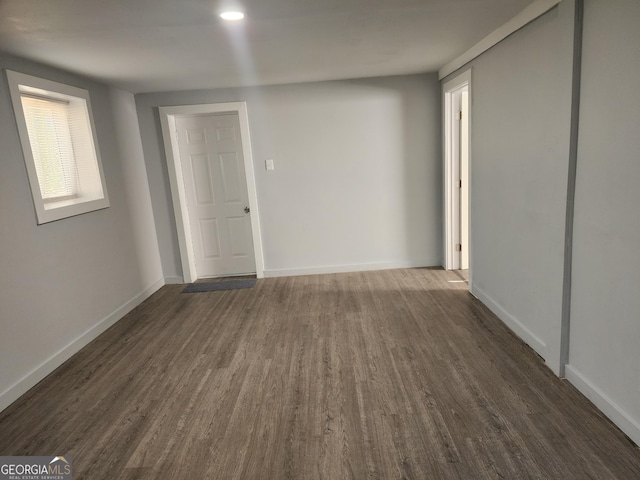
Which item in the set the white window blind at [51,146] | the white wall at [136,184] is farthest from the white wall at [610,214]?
the white wall at [136,184]

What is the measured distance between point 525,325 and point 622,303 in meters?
1.02

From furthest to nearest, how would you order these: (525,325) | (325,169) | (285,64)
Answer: (325,169), (285,64), (525,325)

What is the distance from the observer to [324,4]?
212cm

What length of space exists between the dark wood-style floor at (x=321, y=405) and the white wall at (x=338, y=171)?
1.27 metres

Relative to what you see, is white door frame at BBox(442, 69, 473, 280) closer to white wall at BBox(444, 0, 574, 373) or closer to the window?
white wall at BBox(444, 0, 574, 373)

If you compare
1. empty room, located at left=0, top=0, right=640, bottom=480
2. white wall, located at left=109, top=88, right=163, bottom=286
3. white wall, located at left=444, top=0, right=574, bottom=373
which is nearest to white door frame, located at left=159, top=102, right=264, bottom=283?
empty room, located at left=0, top=0, right=640, bottom=480

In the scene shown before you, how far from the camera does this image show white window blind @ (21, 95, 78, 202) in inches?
121

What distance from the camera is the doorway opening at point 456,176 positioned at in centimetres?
427

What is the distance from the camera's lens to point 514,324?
3023mm

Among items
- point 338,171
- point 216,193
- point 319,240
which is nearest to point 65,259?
point 216,193

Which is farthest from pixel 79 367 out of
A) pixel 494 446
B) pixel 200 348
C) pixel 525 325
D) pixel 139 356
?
pixel 525 325

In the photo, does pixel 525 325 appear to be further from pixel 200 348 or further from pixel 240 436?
pixel 200 348

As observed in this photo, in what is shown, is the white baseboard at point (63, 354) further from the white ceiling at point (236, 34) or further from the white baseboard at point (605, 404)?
the white baseboard at point (605, 404)

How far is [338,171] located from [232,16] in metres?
2.59
